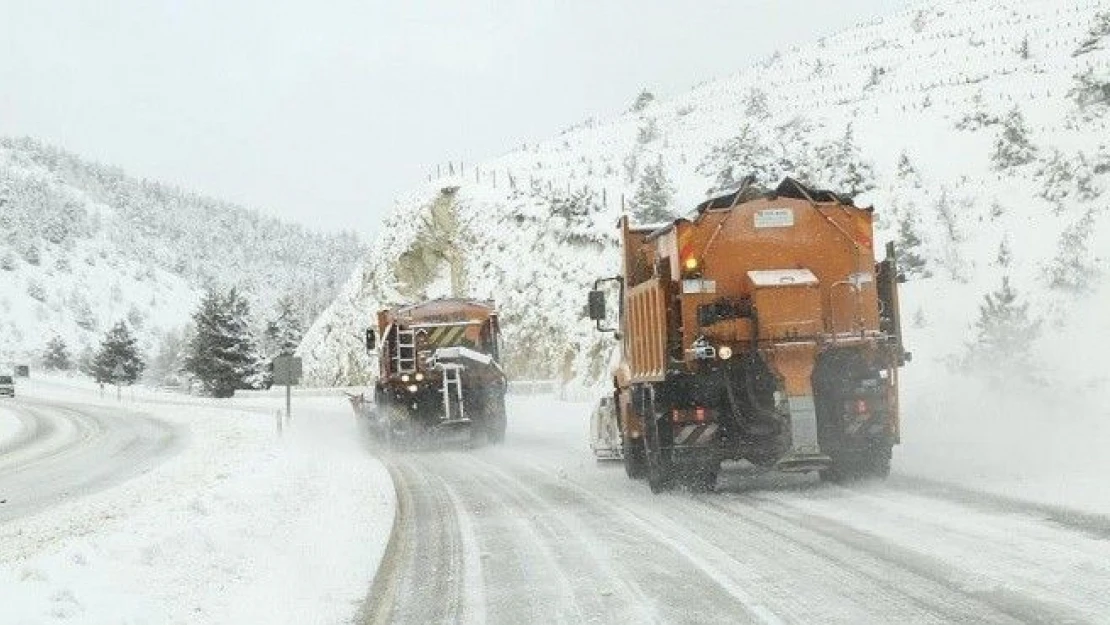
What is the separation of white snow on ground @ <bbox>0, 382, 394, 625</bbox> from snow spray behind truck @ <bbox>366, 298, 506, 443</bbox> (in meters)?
4.09

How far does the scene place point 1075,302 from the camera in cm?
2798

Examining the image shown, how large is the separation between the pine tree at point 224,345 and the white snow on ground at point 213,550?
46.0 metres

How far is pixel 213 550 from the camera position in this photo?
29.2 feet

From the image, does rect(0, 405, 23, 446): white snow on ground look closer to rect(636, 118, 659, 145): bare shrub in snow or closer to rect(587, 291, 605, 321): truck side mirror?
rect(587, 291, 605, 321): truck side mirror

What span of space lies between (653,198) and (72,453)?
2434cm

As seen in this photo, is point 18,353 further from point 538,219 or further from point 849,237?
point 849,237

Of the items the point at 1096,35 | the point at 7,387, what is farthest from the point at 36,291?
the point at 1096,35

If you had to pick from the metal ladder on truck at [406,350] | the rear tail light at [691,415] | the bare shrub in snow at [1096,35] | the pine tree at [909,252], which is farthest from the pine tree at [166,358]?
the rear tail light at [691,415]

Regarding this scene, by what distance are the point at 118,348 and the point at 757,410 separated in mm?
78576

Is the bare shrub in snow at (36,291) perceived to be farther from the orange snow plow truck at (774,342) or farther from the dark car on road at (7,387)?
the orange snow plow truck at (774,342)

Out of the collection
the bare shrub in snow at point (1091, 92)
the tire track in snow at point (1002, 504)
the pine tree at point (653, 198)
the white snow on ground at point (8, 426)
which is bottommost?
the tire track in snow at point (1002, 504)

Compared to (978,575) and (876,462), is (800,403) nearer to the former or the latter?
(876,462)

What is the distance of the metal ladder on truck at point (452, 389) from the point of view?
22875mm

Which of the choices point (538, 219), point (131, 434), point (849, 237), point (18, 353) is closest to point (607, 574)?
point (849, 237)
